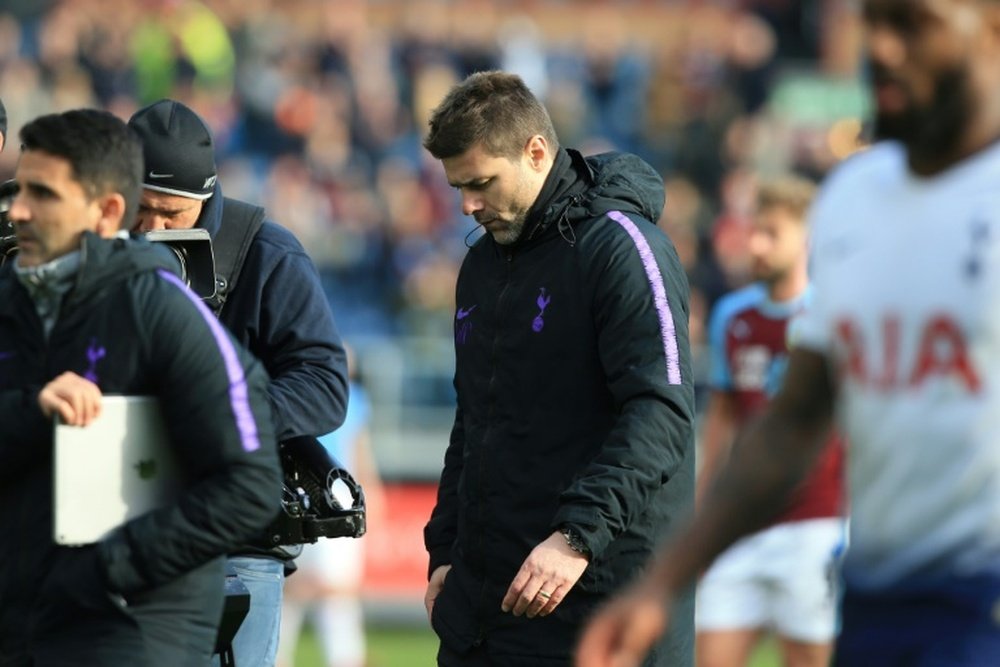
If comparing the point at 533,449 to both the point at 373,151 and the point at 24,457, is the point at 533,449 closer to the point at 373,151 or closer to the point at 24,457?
A: the point at 24,457

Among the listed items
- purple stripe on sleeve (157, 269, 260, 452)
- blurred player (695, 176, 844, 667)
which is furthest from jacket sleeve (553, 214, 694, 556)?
blurred player (695, 176, 844, 667)

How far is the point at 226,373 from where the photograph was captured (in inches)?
167

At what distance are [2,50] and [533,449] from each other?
1480 cm

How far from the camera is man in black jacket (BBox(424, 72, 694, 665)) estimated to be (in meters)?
5.09

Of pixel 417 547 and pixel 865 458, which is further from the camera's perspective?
pixel 417 547

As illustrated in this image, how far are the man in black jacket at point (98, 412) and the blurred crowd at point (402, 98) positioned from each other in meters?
11.6

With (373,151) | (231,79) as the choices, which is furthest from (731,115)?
(231,79)

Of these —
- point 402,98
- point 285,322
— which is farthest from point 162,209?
point 402,98

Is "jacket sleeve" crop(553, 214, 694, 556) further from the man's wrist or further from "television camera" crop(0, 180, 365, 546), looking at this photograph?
"television camera" crop(0, 180, 365, 546)

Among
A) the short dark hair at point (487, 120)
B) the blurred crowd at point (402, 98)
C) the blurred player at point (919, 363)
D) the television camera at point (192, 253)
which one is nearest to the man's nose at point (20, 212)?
the television camera at point (192, 253)

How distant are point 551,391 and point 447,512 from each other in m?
0.67

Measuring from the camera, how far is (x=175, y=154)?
18.5ft

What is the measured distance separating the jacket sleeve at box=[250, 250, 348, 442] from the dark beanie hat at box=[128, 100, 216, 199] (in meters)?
0.37

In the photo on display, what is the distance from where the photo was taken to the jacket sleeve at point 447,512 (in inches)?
225
